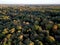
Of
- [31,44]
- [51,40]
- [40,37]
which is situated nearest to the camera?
[31,44]

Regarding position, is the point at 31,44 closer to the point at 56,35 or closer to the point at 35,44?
the point at 35,44

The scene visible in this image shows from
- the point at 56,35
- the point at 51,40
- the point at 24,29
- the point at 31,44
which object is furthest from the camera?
the point at 24,29

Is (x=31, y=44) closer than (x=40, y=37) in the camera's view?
Yes

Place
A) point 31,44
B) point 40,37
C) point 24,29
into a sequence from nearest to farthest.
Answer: point 31,44
point 40,37
point 24,29

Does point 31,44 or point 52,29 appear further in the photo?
point 52,29

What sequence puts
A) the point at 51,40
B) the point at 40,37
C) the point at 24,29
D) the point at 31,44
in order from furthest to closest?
the point at 24,29, the point at 40,37, the point at 51,40, the point at 31,44

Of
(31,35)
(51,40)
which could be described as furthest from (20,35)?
(51,40)

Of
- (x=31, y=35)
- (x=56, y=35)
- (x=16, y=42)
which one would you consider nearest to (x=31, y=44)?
(x=16, y=42)

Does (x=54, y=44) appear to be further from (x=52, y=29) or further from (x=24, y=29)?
(x=24, y=29)
